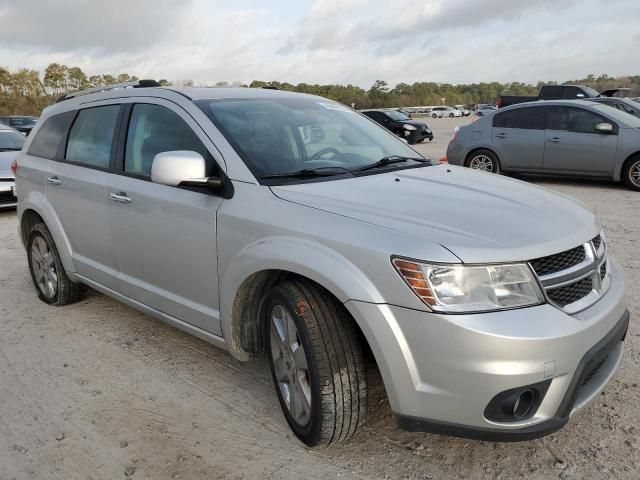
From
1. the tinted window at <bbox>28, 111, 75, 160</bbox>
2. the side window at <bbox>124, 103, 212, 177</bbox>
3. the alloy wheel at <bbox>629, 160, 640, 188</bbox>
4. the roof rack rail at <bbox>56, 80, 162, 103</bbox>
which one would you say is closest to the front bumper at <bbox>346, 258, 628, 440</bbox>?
the side window at <bbox>124, 103, 212, 177</bbox>

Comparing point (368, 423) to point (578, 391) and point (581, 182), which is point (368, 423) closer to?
point (578, 391)

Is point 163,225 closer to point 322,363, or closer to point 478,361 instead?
point 322,363

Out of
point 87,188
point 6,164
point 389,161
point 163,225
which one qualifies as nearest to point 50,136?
point 87,188

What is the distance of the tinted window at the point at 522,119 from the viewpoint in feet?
A: 32.6

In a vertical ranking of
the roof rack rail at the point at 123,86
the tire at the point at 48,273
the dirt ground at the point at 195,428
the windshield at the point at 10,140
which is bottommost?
the dirt ground at the point at 195,428

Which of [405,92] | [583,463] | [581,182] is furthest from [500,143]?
[405,92]

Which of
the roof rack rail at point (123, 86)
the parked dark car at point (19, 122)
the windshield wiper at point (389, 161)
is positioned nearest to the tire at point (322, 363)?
the windshield wiper at point (389, 161)

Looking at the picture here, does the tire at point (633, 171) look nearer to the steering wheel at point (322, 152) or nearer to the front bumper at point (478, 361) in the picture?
the steering wheel at point (322, 152)

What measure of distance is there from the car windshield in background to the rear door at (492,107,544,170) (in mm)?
6852

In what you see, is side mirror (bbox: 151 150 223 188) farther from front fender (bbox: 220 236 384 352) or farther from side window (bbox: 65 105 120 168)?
side window (bbox: 65 105 120 168)

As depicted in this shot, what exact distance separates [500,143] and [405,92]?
100395mm

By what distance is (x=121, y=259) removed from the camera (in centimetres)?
363

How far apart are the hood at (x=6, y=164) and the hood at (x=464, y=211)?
26.0 ft

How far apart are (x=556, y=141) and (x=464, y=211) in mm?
8101
